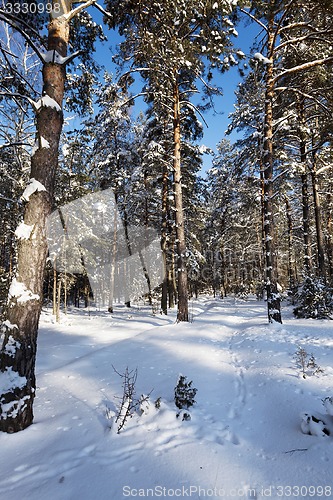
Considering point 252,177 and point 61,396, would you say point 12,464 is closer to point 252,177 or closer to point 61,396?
point 61,396

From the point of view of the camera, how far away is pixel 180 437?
3018 millimetres

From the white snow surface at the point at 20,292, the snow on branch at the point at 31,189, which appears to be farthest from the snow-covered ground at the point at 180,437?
the snow on branch at the point at 31,189

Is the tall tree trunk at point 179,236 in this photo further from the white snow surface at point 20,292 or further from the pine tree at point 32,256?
the white snow surface at point 20,292

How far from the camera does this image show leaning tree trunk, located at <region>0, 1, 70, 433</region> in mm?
3365

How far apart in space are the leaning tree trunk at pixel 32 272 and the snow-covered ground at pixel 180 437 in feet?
1.35

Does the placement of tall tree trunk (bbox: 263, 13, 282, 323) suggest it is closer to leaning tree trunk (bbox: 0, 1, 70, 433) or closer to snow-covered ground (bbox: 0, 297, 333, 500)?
snow-covered ground (bbox: 0, 297, 333, 500)

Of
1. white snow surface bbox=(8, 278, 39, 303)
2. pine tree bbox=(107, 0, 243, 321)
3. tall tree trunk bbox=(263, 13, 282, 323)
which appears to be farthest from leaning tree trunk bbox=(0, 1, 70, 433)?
tall tree trunk bbox=(263, 13, 282, 323)

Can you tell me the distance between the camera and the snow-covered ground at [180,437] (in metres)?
2.29

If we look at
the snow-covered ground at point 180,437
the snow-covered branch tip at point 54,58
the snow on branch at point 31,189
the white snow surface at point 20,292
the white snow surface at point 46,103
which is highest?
the snow-covered branch tip at point 54,58

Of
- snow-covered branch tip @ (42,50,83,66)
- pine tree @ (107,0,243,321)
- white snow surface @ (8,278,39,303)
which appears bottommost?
white snow surface @ (8,278,39,303)

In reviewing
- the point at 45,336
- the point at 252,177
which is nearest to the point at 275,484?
the point at 45,336

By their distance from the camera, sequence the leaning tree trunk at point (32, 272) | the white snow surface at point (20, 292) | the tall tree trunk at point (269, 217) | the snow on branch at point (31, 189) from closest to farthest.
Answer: the leaning tree trunk at point (32, 272) < the white snow surface at point (20, 292) < the snow on branch at point (31, 189) < the tall tree trunk at point (269, 217)

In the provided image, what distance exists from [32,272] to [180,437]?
2.82 meters

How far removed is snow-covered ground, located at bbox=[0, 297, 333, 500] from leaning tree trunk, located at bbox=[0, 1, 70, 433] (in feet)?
1.35
